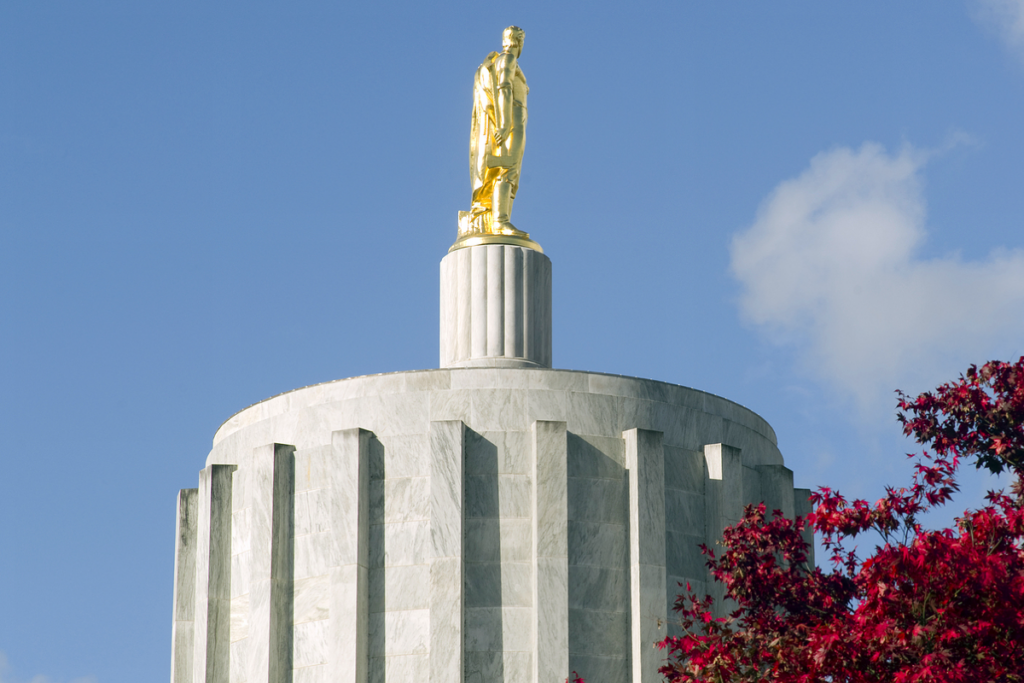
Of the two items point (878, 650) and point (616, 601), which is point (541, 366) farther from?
point (878, 650)

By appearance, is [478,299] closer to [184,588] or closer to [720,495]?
[720,495]

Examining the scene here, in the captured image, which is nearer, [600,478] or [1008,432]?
[1008,432]

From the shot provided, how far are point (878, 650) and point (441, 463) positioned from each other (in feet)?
32.3

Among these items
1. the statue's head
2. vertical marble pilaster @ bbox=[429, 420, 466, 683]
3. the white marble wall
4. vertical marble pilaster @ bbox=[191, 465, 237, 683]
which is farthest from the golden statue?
vertical marble pilaster @ bbox=[191, 465, 237, 683]

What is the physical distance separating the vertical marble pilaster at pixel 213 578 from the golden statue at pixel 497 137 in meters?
7.31

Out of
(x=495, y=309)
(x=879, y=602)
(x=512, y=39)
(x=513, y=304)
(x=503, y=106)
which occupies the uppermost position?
(x=512, y=39)

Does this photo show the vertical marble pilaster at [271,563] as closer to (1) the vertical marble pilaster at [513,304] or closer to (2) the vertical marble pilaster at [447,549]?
(2) the vertical marble pilaster at [447,549]

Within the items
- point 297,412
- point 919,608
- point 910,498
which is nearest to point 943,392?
point 910,498

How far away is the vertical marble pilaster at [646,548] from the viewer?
2664 centimetres

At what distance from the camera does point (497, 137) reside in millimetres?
33469

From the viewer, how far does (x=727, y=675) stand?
2058 centimetres

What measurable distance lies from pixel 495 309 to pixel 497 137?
419 cm

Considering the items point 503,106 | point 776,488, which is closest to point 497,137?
point 503,106

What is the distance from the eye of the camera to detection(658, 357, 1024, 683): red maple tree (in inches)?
763
